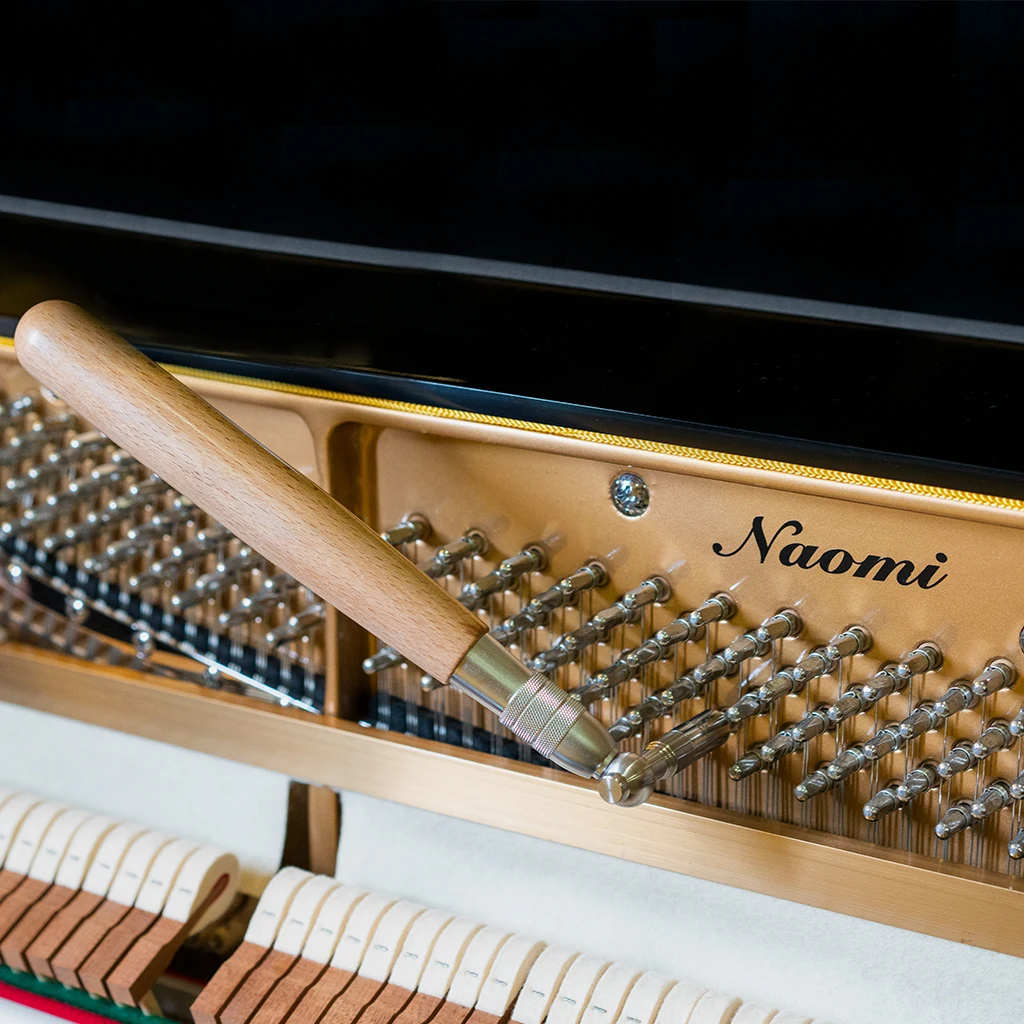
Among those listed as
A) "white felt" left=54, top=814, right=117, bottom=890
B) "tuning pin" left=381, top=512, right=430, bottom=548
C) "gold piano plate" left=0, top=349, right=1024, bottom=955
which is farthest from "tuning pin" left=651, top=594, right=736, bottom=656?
"white felt" left=54, top=814, right=117, bottom=890

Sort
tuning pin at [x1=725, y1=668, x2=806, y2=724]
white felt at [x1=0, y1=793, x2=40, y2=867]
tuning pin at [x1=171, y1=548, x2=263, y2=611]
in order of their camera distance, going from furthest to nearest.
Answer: white felt at [x1=0, y1=793, x2=40, y2=867] < tuning pin at [x1=171, y1=548, x2=263, y2=611] < tuning pin at [x1=725, y1=668, x2=806, y2=724]

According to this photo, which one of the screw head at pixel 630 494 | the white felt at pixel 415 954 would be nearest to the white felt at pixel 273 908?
the white felt at pixel 415 954

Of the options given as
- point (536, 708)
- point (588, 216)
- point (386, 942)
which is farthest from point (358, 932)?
point (588, 216)

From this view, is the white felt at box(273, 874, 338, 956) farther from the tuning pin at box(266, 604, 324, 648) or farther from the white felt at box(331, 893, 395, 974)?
the tuning pin at box(266, 604, 324, 648)

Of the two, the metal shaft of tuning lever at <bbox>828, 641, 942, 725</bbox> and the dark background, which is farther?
the dark background

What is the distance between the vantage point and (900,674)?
929mm

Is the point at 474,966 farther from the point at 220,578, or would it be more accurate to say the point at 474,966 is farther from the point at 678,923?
the point at 220,578

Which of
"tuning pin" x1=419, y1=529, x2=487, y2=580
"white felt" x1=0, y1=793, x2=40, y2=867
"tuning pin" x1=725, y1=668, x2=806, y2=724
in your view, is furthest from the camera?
"white felt" x1=0, y1=793, x2=40, y2=867

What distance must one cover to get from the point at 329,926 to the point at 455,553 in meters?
0.32

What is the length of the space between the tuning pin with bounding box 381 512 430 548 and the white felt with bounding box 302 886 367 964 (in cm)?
30

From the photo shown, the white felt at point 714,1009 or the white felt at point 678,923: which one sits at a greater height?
the white felt at point 678,923

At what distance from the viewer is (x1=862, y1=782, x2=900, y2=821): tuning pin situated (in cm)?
93

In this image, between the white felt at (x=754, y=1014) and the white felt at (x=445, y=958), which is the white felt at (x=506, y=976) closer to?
the white felt at (x=445, y=958)

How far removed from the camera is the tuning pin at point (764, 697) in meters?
0.97
